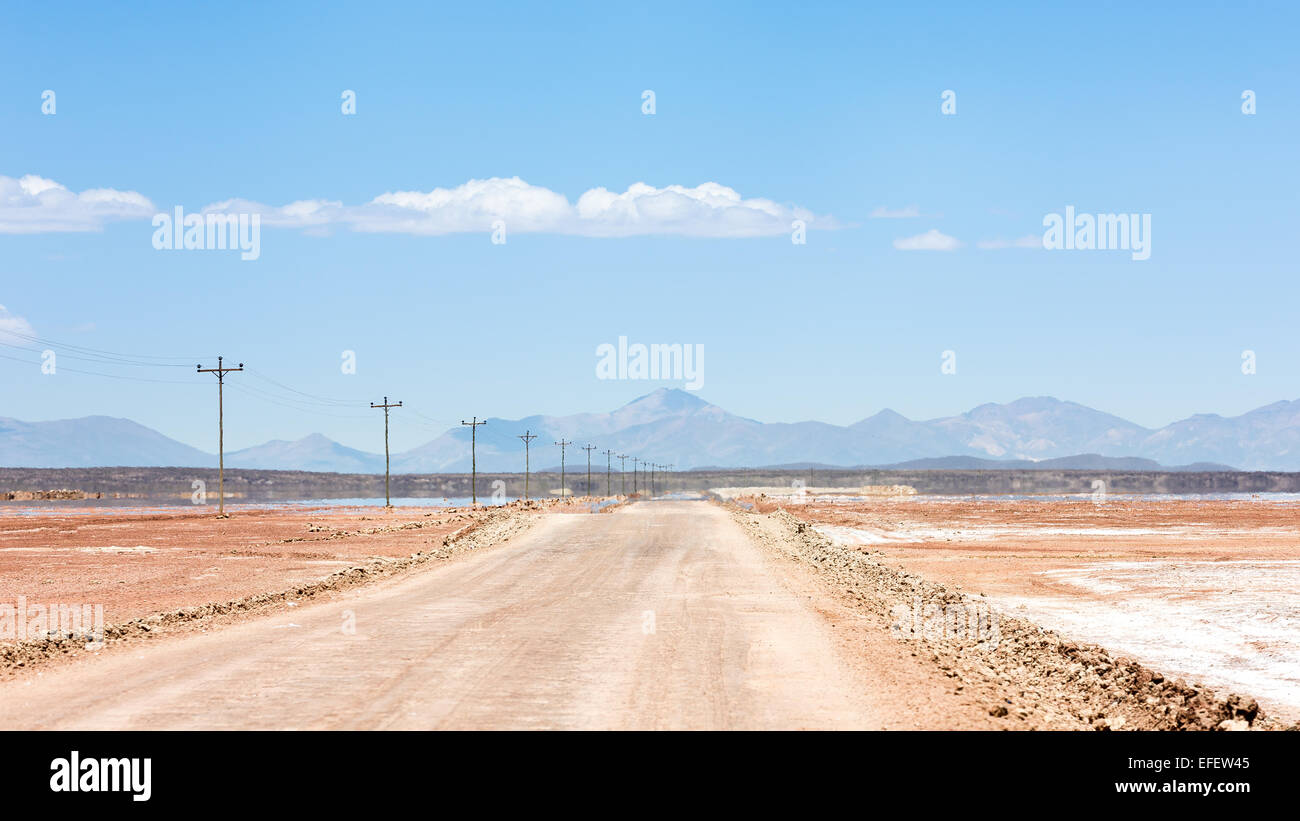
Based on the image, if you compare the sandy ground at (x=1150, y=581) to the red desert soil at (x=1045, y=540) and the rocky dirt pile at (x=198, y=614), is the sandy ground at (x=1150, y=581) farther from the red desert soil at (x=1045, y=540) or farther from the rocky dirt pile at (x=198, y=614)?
the rocky dirt pile at (x=198, y=614)

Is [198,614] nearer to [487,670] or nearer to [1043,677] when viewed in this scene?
[487,670]

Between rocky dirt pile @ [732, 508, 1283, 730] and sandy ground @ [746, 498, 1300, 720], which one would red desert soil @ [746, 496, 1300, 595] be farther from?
rocky dirt pile @ [732, 508, 1283, 730]

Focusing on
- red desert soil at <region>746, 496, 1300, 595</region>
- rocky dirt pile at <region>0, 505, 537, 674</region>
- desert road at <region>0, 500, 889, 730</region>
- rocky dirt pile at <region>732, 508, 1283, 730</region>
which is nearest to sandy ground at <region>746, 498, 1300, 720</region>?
red desert soil at <region>746, 496, 1300, 595</region>

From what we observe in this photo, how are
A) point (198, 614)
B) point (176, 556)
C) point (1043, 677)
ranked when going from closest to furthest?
point (1043, 677)
point (198, 614)
point (176, 556)

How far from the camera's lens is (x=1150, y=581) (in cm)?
3122

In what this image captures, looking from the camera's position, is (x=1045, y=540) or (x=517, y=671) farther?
(x=1045, y=540)

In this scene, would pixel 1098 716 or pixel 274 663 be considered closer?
pixel 1098 716

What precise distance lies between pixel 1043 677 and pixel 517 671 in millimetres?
7832

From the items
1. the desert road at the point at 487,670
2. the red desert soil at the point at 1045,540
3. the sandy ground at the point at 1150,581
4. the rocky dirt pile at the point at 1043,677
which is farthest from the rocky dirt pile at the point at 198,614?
the red desert soil at the point at 1045,540

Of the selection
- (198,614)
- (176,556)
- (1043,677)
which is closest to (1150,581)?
(1043,677)

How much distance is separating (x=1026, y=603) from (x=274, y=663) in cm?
1771
